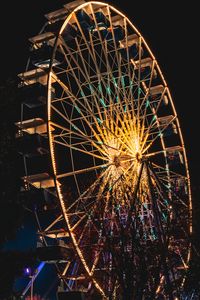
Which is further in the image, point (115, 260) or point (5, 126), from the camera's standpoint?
point (5, 126)

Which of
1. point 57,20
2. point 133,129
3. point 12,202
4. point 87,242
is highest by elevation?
point 57,20

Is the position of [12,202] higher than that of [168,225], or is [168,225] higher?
[12,202]

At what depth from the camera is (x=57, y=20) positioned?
13273 millimetres

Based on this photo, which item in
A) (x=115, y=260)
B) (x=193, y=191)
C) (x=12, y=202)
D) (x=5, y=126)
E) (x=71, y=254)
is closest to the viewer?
(x=115, y=260)

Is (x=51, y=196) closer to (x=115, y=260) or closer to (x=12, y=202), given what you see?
(x=12, y=202)

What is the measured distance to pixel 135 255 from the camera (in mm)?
10648

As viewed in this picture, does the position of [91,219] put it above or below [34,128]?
below

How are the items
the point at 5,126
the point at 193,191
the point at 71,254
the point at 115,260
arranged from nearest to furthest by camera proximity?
the point at 115,260, the point at 71,254, the point at 5,126, the point at 193,191

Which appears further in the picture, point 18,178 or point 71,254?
point 18,178

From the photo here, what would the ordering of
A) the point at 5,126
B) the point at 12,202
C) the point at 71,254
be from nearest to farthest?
the point at 71,254, the point at 12,202, the point at 5,126

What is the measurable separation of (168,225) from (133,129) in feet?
13.8

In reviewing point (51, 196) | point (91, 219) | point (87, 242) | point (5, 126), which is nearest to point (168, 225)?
point (91, 219)

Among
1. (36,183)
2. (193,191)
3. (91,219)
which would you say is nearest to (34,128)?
(36,183)

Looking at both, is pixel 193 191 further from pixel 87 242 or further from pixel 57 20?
pixel 57 20
